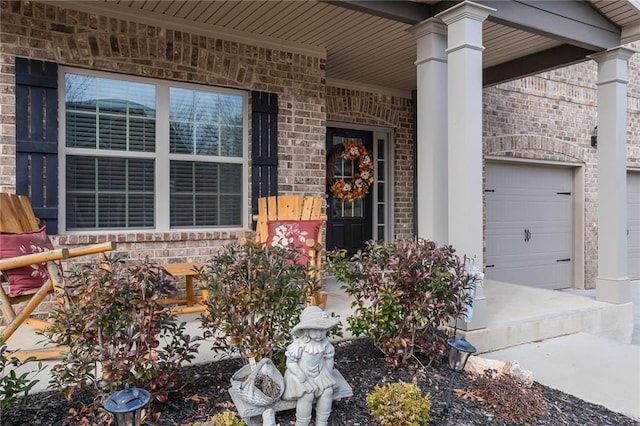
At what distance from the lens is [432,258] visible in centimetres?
282

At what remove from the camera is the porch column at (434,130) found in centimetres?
355

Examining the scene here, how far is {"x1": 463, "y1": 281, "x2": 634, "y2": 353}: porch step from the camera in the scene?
3.46 m

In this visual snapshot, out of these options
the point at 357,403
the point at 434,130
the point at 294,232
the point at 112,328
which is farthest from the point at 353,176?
the point at 112,328

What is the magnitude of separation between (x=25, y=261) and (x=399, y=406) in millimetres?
2104

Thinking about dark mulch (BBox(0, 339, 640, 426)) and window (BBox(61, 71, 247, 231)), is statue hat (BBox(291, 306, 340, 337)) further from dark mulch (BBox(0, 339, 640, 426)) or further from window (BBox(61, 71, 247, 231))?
window (BBox(61, 71, 247, 231))

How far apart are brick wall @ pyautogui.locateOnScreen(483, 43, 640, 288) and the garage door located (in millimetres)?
247

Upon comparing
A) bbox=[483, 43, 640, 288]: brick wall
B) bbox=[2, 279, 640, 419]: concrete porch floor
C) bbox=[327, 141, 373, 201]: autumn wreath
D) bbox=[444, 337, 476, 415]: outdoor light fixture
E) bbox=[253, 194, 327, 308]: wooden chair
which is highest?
bbox=[483, 43, 640, 288]: brick wall

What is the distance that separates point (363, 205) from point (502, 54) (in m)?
2.46

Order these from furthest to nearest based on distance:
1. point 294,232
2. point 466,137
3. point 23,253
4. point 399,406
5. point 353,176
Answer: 1. point 353,176
2. point 294,232
3. point 466,137
4. point 23,253
5. point 399,406

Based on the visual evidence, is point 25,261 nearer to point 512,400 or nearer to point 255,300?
point 255,300

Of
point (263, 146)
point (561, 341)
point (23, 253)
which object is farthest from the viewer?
point (263, 146)

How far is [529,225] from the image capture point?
7266 mm

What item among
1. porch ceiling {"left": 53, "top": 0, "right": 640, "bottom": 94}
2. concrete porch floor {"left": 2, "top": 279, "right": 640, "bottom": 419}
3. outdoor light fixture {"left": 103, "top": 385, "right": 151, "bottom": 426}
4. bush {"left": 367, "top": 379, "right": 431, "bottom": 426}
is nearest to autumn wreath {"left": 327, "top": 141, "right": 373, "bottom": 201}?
porch ceiling {"left": 53, "top": 0, "right": 640, "bottom": 94}

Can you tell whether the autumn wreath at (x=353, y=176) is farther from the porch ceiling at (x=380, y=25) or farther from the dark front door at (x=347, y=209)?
the porch ceiling at (x=380, y=25)
